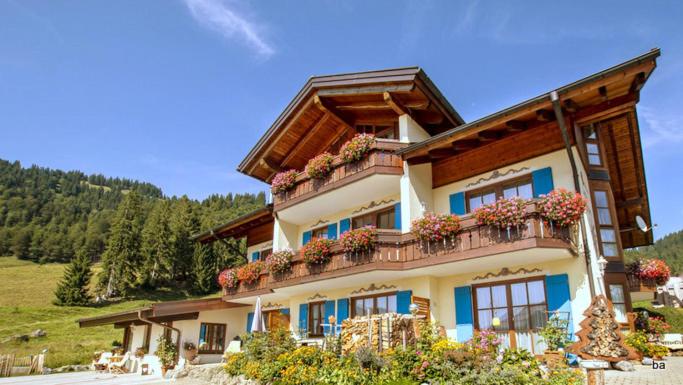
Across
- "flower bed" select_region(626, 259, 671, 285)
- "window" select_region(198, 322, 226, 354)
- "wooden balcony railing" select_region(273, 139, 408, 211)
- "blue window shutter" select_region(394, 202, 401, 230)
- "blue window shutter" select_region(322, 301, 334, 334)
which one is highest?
"wooden balcony railing" select_region(273, 139, 408, 211)

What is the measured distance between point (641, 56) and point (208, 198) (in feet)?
309

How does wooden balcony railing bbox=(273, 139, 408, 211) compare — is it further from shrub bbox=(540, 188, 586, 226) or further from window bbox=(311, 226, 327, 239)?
shrub bbox=(540, 188, 586, 226)

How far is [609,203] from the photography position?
538 inches

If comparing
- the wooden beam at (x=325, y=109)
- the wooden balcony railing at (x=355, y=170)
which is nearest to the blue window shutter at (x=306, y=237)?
the wooden balcony railing at (x=355, y=170)

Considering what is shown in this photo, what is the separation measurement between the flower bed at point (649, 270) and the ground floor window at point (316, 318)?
10.2 meters

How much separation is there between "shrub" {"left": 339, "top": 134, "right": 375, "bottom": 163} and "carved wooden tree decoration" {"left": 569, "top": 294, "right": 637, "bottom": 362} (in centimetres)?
778

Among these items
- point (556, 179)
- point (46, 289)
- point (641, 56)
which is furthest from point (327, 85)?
point (46, 289)

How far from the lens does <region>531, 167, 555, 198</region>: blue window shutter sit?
12.1m

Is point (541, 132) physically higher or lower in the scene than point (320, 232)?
higher

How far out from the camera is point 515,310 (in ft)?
39.0

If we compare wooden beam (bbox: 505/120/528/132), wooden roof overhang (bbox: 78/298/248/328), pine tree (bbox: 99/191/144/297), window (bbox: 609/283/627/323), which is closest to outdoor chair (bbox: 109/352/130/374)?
wooden roof overhang (bbox: 78/298/248/328)

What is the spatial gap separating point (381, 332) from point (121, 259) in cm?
5309

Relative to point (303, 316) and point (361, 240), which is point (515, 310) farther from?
point (303, 316)

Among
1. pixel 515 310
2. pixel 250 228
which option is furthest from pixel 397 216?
pixel 250 228
